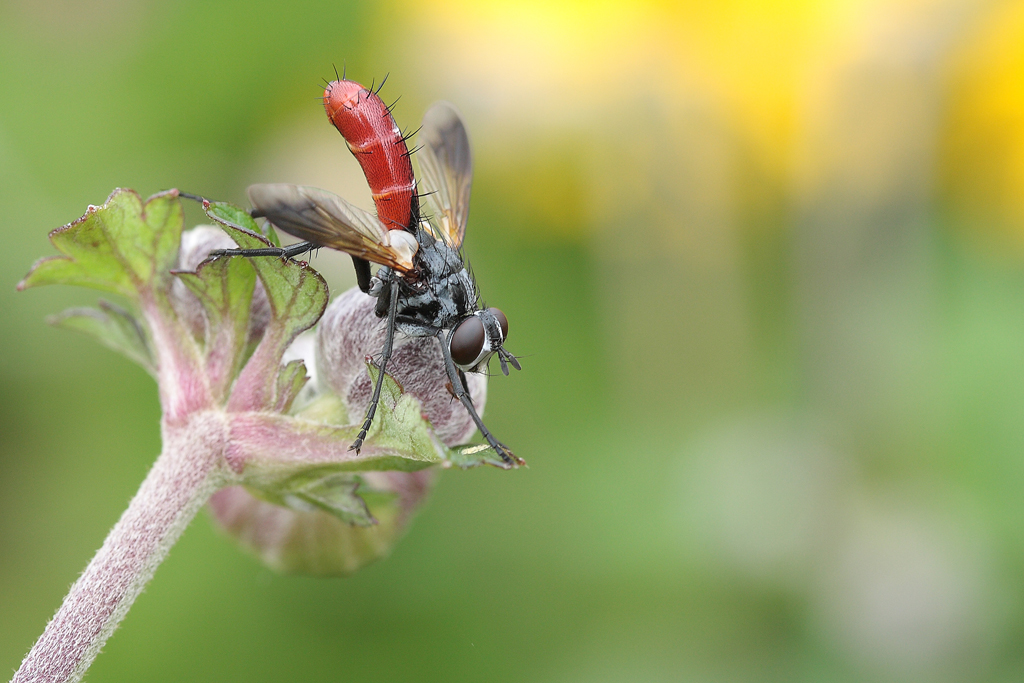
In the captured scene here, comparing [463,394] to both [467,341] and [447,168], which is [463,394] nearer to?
[467,341]

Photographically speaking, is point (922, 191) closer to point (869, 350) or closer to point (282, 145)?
point (869, 350)

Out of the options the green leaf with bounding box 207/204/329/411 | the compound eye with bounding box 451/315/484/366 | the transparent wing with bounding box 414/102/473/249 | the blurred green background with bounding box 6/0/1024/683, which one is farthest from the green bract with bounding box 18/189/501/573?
the blurred green background with bounding box 6/0/1024/683

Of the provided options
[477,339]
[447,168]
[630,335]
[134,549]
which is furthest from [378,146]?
[630,335]

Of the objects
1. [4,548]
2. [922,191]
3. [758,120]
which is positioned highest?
[758,120]

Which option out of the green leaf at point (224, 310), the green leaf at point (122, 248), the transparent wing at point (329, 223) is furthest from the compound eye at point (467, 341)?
the green leaf at point (122, 248)

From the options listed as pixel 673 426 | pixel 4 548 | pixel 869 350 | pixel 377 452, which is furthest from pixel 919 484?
pixel 4 548

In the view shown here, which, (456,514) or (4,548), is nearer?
(4,548)
